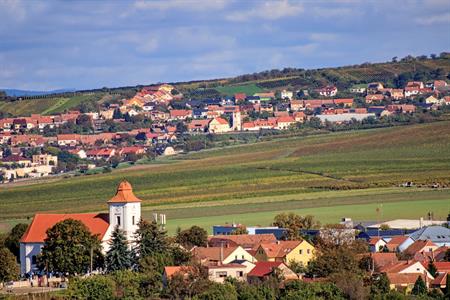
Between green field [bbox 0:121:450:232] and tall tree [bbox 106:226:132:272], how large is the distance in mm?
16697

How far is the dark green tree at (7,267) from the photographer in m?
A: 70.9

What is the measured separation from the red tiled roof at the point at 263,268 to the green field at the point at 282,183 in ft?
65.2

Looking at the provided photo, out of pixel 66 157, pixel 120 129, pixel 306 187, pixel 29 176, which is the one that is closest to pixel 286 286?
pixel 306 187

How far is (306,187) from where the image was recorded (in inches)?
4326

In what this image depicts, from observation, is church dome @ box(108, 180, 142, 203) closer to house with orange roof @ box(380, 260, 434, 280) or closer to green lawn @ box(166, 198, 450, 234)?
green lawn @ box(166, 198, 450, 234)

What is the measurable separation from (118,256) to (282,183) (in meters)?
43.9

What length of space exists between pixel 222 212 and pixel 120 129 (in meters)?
95.4

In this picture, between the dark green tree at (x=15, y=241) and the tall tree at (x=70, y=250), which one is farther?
the dark green tree at (x=15, y=241)

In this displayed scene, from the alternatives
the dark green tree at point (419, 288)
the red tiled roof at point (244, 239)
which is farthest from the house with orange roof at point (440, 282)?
the red tiled roof at point (244, 239)

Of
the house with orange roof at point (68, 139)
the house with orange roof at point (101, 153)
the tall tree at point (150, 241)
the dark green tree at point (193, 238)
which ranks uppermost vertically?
→ the tall tree at point (150, 241)

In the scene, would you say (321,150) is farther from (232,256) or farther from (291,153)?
(232,256)

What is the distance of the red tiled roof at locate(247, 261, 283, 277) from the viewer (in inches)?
2623

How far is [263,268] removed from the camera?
67.6m

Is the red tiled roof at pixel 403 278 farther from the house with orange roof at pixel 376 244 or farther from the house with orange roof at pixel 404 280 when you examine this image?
the house with orange roof at pixel 376 244
